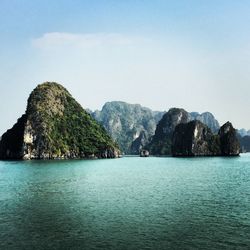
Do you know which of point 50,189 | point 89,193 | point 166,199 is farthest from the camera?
point 50,189

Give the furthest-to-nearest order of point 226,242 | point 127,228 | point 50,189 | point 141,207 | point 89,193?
point 50,189
point 89,193
point 141,207
point 127,228
point 226,242

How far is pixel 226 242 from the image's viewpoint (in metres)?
32.4

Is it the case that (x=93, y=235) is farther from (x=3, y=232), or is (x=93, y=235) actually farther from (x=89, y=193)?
(x=89, y=193)

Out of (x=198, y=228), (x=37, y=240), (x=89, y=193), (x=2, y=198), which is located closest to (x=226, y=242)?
(x=198, y=228)

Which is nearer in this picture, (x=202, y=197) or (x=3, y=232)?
(x=3, y=232)

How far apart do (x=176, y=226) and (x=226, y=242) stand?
6971 millimetres

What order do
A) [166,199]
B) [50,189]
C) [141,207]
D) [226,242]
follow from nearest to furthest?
[226,242] → [141,207] → [166,199] → [50,189]

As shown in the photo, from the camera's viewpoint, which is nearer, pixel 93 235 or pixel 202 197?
pixel 93 235

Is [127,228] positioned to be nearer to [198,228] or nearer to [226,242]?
[198,228]

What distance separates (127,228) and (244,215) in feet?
48.3

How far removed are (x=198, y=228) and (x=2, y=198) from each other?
35.3m

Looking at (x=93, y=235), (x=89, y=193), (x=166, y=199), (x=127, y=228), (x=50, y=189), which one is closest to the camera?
(x=93, y=235)

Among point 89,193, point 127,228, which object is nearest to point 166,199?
point 89,193

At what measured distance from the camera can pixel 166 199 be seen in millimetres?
56469
